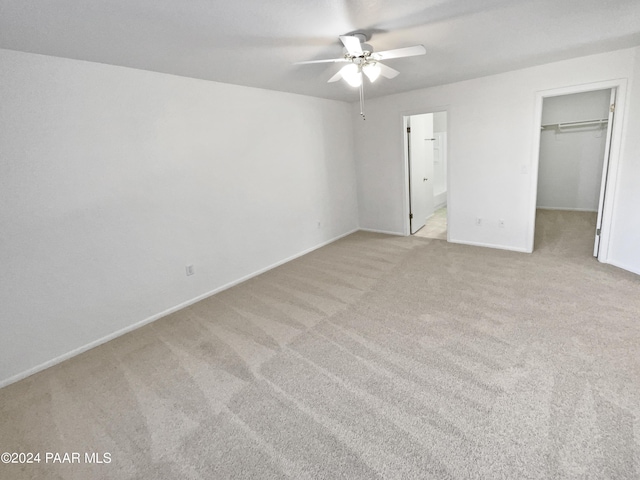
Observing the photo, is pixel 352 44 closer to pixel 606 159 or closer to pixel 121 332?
pixel 121 332

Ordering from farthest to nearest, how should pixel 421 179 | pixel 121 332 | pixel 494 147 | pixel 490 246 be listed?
pixel 421 179 < pixel 490 246 < pixel 494 147 < pixel 121 332

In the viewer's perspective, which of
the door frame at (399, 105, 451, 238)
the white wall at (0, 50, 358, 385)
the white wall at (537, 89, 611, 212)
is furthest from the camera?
the white wall at (537, 89, 611, 212)

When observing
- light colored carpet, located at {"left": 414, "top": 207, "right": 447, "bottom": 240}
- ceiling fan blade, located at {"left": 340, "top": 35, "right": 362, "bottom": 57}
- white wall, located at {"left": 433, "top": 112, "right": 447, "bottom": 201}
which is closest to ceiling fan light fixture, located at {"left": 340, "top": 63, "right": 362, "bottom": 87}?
ceiling fan blade, located at {"left": 340, "top": 35, "right": 362, "bottom": 57}

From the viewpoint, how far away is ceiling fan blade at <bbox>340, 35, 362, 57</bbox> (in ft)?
6.87

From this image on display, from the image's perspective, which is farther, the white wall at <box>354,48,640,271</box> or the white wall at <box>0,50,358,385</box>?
the white wall at <box>354,48,640,271</box>

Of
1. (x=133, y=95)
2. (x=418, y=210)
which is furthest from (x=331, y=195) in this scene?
(x=133, y=95)

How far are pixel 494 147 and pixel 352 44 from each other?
303 centimetres

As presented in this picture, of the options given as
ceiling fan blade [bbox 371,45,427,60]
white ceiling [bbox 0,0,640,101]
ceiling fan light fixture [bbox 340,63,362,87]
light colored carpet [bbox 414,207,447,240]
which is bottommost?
light colored carpet [bbox 414,207,447,240]

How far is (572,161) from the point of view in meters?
6.31

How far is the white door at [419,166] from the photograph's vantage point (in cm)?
530

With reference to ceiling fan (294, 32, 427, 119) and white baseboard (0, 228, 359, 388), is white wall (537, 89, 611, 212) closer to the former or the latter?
ceiling fan (294, 32, 427, 119)

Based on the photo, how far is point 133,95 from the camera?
2.86 meters

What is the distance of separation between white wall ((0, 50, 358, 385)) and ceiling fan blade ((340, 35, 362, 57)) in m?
1.85

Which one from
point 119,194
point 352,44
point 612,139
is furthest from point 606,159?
point 119,194
